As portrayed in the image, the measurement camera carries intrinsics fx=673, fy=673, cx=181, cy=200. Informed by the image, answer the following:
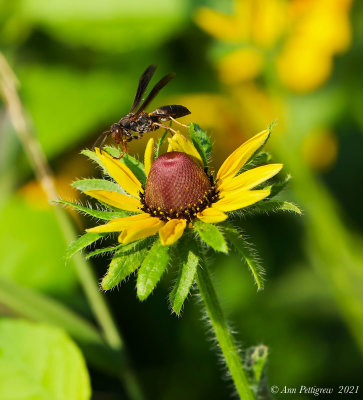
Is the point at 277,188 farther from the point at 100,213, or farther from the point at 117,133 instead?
the point at 117,133

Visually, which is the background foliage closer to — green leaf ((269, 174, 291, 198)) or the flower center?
the flower center

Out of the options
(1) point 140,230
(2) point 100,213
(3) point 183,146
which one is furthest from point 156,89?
(1) point 140,230

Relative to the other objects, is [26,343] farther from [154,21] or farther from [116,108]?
[154,21]

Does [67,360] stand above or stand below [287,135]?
below

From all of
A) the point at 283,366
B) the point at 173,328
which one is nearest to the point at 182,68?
the point at 173,328

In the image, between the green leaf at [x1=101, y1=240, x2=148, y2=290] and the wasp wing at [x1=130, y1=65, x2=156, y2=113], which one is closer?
the green leaf at [x1=101, y1=240, x2=148, y2=290]

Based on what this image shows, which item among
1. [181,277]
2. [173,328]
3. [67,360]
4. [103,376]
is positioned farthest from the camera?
[173,328]

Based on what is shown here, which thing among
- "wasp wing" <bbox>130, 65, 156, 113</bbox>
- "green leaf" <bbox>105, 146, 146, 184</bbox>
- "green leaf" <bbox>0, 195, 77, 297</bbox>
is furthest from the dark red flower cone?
"green leaf" <bbox>0, 195, 77, 297</bbox>

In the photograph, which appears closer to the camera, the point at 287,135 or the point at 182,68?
the point at 287,135
